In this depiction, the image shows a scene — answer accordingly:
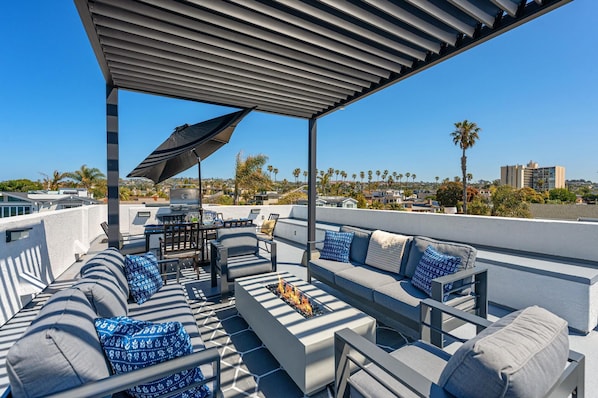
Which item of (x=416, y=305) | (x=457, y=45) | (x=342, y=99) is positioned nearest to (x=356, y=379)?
(x=416, y=305)

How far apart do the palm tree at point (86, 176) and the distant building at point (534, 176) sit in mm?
49069

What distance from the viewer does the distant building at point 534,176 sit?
126 feet

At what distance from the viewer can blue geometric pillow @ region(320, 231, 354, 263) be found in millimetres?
3971

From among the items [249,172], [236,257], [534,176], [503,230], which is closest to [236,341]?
[236,257]

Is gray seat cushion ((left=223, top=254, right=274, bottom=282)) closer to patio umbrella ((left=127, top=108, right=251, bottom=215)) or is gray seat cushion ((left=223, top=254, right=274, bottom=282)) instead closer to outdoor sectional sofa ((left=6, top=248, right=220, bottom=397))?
patio umbrella ((left=127, top=108, right=251, bottom=215))

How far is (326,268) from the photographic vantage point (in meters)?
3.71

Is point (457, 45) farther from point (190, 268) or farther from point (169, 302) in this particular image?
point (190, 268)

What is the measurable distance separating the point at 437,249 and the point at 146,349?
9.59 ft

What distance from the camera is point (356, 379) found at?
5.09 feet

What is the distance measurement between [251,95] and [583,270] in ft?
16.7

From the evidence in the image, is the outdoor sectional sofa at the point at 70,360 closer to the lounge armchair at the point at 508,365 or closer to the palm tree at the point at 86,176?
the lounge armchair at the point at 508,365

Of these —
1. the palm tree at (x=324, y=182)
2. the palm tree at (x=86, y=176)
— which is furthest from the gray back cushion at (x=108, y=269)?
the palm tree at (x=324, y=182)

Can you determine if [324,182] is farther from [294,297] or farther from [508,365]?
[508,365]

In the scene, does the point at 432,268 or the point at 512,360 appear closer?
the point at 512,360
